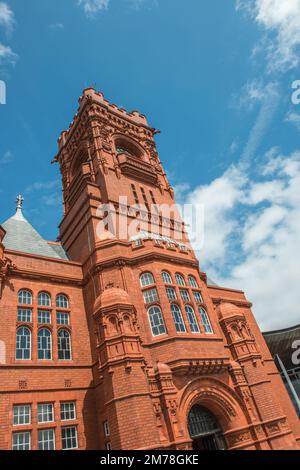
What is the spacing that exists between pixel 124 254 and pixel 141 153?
1568 cm

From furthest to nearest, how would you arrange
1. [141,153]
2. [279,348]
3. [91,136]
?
[279,348], [141,153], [91,136]

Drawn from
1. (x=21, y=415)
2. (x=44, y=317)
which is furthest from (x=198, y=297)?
(x=21, y=415)

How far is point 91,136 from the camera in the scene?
2891 centimetres

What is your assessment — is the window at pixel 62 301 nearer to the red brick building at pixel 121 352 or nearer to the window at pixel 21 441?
the red brick building at pixel 121 352

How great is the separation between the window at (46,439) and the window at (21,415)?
78cm

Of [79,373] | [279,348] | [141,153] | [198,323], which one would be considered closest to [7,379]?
[79,373]

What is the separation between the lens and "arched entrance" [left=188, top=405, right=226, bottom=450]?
1562 cm

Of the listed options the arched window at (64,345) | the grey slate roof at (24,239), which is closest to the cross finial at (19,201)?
the grey slate roof at (24,239)

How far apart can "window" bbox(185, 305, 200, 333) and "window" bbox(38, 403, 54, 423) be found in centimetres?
805

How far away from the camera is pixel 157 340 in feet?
53.9

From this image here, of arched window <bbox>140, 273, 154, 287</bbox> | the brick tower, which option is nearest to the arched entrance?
the brick tower

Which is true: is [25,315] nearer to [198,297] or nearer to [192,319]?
[192,319]

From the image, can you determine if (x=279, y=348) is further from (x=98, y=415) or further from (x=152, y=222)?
(x=98, y=415)
